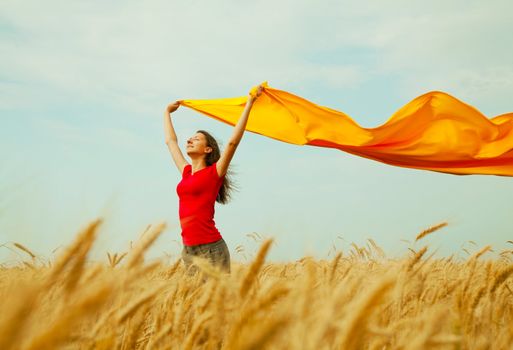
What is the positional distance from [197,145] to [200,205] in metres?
0.62

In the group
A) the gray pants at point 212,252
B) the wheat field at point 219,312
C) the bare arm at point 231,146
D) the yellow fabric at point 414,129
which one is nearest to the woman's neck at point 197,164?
the bare arm at point 231,146

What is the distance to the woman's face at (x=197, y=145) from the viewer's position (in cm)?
415

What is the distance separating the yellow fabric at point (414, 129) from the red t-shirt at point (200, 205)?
1.41 m

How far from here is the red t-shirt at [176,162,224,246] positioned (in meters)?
3.74

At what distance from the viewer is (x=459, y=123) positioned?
5.27 metres

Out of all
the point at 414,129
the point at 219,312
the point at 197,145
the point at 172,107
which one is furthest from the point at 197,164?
the point at 219,312

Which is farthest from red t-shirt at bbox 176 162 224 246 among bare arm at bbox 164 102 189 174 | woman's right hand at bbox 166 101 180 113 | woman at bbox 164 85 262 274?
woman's right hand at bbox 166 101 180 113

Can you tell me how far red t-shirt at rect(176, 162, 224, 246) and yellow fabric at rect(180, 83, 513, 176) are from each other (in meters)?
1.41

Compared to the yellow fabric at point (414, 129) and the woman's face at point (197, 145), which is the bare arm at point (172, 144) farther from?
the yellow fabric at point (414, 129)

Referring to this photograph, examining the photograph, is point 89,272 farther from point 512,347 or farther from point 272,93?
point 272,93

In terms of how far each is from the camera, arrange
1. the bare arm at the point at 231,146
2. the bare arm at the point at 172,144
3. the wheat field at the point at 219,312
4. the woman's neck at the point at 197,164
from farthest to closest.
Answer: the bare arm at the point at 172,144 → the woman's neck at the point at 197,164 → the bare arm at the point at 231,146 → the wheat field at the point at 219,312

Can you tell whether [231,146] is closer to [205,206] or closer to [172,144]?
[205,206]

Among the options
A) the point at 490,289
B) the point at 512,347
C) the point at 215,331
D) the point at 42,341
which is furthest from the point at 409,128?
the point at 42,341

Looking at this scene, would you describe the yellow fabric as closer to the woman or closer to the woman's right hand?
the woman's right hand
